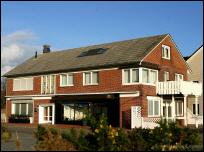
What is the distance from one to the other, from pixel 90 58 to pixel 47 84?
5.72 m

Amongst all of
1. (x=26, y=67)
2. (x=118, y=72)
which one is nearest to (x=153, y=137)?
(x=118, y=72)

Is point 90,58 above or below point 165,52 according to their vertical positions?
below

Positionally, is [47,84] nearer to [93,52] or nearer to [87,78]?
[87,78]

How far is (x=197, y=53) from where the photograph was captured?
150 feet

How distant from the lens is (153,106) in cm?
3506

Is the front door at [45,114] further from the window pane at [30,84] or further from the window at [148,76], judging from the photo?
the window at [148,76]

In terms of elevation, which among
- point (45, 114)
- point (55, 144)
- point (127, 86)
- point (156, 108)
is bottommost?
point (55, 144)

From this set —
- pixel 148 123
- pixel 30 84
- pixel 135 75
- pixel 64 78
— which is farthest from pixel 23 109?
pixel 148 123

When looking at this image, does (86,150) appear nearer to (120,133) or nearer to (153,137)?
(120,133)

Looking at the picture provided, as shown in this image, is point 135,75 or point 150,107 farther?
point 150,107

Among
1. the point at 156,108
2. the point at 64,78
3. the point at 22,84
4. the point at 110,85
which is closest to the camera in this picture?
the point at 156,108

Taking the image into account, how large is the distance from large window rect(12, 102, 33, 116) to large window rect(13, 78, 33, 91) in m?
1.75

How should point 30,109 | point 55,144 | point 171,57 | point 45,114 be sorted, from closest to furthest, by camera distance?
point 55,144, point 171,57, point 45,114, point 30,109

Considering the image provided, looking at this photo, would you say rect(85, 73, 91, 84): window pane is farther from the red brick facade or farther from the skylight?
the skylight
